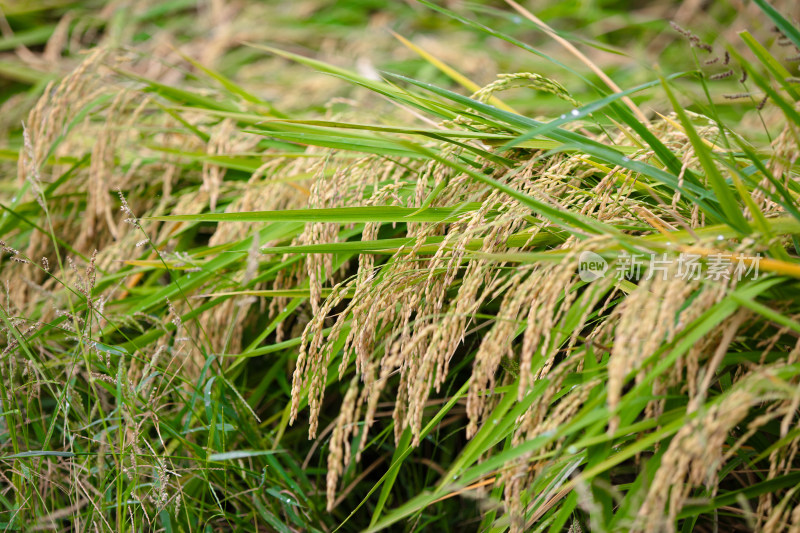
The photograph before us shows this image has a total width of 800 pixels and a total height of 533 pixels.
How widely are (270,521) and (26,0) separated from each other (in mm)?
3902

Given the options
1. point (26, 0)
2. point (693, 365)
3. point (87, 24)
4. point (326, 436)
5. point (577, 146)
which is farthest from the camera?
point (26, 0)

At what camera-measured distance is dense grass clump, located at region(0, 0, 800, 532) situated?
0.84m

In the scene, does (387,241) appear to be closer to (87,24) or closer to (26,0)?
(87,24)

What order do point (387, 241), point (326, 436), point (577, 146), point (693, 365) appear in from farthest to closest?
point (326, 436) < point (387, 241) < point (577, 146) < point (693, 365)

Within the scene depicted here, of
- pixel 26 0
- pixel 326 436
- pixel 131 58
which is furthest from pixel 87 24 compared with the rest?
pixel 326 436

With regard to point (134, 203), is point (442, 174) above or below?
above

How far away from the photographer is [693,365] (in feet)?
2.66

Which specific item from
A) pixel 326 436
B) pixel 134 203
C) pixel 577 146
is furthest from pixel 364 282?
pixel 134 203

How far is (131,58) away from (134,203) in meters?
0.42

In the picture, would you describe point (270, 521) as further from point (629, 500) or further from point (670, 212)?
point (670, 212)

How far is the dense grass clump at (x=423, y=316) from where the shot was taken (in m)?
0.84

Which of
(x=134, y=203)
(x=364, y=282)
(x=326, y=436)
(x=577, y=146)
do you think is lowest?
(x=326, y=436)

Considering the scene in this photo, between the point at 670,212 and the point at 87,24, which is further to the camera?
the point at 87,24

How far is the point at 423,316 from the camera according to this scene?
40.8 inches
